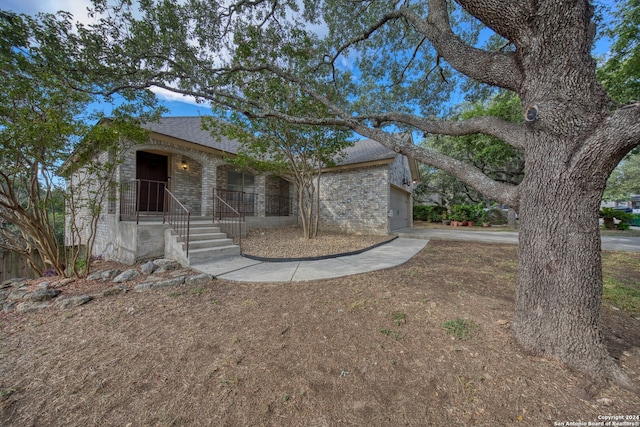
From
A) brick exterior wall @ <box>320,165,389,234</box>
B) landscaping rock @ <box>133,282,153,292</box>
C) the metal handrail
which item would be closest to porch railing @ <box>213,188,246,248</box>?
the metal handrail

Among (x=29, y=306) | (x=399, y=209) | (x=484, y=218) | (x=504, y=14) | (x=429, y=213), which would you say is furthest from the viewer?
(x=429, y=213)

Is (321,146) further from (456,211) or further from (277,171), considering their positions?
(456,211)

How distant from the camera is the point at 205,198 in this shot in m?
8.43

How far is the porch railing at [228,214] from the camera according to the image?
6.76 metres

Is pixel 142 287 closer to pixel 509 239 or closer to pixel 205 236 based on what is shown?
pixel 205 236

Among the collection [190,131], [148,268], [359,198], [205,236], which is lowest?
[148,268]

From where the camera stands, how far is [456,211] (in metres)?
16.2

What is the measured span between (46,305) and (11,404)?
2.40 metres

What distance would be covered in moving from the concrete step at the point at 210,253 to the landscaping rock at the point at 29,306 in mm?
2011

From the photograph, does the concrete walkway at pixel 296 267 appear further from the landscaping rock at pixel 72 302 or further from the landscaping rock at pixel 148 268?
the landscaping rock at pixel 72 302

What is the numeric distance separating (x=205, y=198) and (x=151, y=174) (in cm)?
227

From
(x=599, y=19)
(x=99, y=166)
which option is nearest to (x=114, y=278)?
(x=99, y=166)

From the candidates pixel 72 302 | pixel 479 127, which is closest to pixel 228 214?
pixel 72 302

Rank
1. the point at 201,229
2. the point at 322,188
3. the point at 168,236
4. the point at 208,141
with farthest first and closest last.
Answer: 1. the point at 322,188
2. the point at 208,141
3. the point at 201,229
4. the point at 168,236
